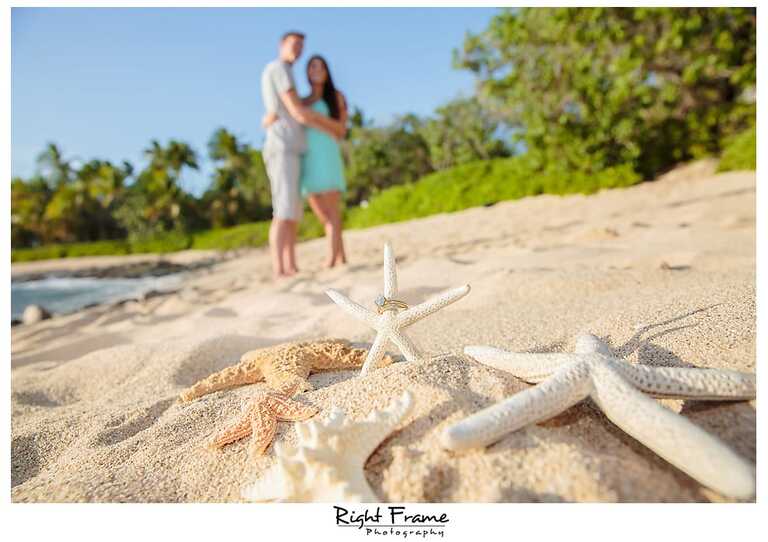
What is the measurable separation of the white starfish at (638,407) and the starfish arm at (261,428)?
597 mm

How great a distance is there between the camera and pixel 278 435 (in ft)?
4.80

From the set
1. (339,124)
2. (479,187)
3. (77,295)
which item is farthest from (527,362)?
(479,187)

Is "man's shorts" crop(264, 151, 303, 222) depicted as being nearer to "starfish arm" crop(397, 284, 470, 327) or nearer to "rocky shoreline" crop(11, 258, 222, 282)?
"starfish arm" crop(397, 284, 470, 327)

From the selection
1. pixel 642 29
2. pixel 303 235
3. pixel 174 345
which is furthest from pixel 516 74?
pixel 174 345

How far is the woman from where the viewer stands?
4.77 metres

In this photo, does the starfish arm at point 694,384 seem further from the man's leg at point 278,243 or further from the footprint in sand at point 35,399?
the man's leg at point 278,243

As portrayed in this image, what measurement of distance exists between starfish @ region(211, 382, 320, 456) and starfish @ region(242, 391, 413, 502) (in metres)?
0.23

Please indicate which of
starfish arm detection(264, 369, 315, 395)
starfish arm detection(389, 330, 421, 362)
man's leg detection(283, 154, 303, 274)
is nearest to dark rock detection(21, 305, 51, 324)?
man's leg detection(283, 154, 303, 274)

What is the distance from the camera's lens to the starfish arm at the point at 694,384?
4.00ft

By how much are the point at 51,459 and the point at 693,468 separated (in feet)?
6.75

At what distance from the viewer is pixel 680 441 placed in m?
1.02

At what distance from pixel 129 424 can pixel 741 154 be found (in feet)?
32.4

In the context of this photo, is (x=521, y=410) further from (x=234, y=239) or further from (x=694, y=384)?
(x=234, y=239)
